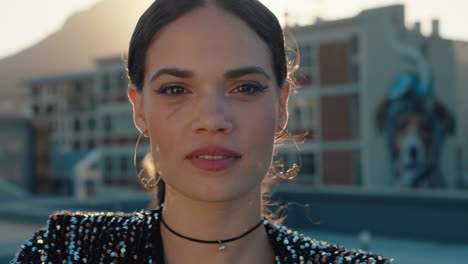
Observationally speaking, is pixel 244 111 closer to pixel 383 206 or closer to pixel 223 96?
pixel 223 96

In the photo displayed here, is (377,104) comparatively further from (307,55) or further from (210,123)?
(210,123)

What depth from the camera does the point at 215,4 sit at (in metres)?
1.67

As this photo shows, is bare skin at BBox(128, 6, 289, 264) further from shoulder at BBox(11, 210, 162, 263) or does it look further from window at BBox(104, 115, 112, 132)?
window at BBox(104, 115, 112, 132)

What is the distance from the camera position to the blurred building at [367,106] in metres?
27.5

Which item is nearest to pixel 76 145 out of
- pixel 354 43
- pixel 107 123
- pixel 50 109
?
pixel 50 109

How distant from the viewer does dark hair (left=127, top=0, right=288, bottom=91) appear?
1.67 metres

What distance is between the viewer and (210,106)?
157 centimetres

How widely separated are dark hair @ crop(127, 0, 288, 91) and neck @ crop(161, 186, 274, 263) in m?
0.39

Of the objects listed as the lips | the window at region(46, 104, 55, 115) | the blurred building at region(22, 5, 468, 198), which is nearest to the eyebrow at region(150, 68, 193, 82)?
the lips

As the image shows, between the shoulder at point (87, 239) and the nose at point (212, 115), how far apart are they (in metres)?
0.47

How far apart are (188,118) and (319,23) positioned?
26388 millimetres

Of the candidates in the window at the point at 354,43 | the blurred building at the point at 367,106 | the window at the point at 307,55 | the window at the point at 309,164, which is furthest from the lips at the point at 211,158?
the window at the point at 309,164

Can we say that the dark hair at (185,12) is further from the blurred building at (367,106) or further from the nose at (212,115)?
the blurred building at (367,106)

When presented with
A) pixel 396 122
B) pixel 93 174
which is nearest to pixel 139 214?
pixel 396 122
